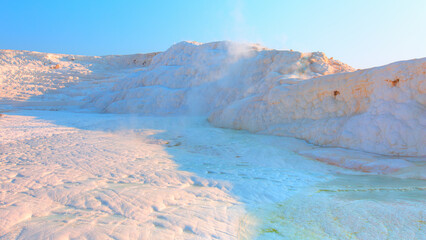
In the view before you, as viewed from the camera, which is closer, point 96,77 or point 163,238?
point 163,238

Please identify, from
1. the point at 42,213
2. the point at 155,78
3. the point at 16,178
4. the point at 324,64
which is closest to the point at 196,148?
the point at 16,178

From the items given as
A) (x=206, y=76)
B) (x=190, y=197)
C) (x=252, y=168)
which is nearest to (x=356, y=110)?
(x=252, y=168)

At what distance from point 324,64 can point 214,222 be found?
8.46 m

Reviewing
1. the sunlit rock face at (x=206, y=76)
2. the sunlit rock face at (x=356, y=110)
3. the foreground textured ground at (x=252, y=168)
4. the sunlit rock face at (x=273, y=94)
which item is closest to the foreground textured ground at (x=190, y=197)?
the foreground textured ground at (x=252, y=168)

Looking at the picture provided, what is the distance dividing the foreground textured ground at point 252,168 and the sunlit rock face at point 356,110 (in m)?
0.02

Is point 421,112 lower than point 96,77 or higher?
lower

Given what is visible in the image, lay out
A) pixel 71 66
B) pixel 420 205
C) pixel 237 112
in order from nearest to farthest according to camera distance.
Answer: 1. pixel 420 205
2. pixel 237 112
3. pixel 71 66

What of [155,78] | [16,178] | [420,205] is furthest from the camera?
[155,78]

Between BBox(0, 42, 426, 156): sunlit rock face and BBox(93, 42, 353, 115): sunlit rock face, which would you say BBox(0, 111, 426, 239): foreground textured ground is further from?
BBox(93, 42, 353, 115): sunlit rock face

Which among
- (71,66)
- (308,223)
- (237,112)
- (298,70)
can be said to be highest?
(71,66)

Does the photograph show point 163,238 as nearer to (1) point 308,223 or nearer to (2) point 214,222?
(2) point 214,222

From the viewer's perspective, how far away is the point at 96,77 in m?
23.3

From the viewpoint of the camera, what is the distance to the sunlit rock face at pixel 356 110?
15.4 feet

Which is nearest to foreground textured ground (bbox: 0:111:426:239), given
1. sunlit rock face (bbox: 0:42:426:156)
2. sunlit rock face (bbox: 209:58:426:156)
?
sunlit rock face (bbox: 209:58:426:156)
